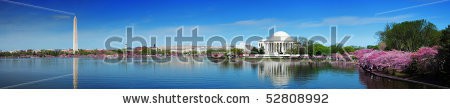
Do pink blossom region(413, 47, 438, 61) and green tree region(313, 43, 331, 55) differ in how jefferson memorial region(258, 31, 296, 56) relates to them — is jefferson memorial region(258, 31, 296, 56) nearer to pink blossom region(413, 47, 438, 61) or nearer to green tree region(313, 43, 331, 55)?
green tree region(313, 43, 331, 55)

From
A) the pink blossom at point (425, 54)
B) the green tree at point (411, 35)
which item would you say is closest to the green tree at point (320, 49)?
the green tree at point (411, 35)

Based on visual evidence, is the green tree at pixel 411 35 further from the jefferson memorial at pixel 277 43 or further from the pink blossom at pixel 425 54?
the jefferson memorial at pixel 277 43

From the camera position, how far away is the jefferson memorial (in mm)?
35469

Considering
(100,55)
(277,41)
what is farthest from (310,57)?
(100,55)

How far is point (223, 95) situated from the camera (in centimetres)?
617

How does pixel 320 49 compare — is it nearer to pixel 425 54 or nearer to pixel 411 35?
pixel 411 35

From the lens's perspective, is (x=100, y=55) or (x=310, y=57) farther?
(x=100, y=55)

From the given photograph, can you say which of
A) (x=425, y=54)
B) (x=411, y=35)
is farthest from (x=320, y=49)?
(x=425, y=54)

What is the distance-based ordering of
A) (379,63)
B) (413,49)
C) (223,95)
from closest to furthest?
1. (223,95)
2. (379,63)
3. (413,49)

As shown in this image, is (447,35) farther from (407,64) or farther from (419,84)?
(407,64)

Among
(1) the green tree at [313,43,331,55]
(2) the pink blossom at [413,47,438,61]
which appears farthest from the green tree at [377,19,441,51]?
(1) the green tree at [313,43,331,55]

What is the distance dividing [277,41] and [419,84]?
2634cm

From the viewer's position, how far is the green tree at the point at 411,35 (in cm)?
1532

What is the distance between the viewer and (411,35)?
1631cm
